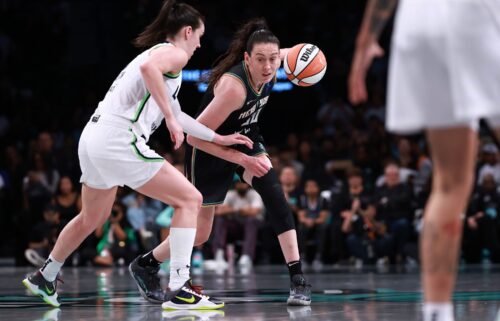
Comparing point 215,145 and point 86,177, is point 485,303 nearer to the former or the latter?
point 215,145

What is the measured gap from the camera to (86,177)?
5836 mm

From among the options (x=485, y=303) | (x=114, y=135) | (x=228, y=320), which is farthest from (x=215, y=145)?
(x=485, y=303)

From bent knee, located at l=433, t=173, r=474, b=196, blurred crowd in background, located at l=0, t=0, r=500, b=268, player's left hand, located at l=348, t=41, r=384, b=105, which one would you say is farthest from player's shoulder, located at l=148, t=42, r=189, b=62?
blurred crowd in background, located at l=0, t=0, r=500, b=268

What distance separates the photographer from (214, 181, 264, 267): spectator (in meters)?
12.9

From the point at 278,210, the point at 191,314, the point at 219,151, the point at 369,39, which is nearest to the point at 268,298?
the point at 278,210

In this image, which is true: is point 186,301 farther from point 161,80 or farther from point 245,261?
point 245,261

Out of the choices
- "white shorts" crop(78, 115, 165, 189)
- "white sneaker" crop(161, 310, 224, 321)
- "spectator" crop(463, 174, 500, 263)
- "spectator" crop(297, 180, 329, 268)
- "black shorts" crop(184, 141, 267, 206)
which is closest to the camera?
"white sneaker" crop(161, 310, 224, 321)

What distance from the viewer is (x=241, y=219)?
42.8ft

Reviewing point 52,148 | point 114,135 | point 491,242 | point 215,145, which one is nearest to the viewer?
point 114,135

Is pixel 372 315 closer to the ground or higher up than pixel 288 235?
closer to the ground

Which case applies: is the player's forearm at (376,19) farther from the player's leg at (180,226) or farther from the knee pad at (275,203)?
the knee pad at (275,203)

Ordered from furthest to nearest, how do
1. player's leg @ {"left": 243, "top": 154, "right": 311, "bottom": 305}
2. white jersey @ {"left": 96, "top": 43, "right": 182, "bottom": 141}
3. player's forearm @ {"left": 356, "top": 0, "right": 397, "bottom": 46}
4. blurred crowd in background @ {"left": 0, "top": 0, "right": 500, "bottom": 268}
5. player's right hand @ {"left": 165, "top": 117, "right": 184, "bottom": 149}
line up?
blurred crowd in background @ {"left": 0, "top": 0, "right": 500, "bottom": 268}, player's leg @ {"left": 243, "top": 154, "right": 311, "bottom": 305}, white jersey @ {"left": 96, "top": 43, "right": 182, "bottom": 141}, player's right hand @ {"left": 165, "top": 117, "right": 184, "bottom": 149}, player's forearm @ {"left": 356, "top": 0, "right": 397, "bottom": 46}

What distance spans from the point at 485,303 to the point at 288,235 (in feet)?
4.36

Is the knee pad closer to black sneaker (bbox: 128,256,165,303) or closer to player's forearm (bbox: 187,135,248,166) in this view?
player's forearm (bbox: 187,135,248,166)
